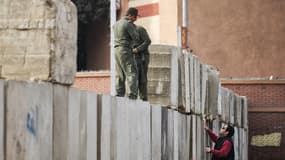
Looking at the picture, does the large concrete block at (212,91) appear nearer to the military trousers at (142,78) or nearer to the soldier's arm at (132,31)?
the military trousers at (142,78)

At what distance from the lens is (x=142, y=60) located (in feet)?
38.9

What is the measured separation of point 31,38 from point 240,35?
90.5ft

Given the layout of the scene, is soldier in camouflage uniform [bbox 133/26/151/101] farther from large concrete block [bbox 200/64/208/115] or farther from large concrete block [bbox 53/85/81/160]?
large concrete block [bbox 53/85/81/160]

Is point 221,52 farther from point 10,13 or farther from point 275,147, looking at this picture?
point 10,13

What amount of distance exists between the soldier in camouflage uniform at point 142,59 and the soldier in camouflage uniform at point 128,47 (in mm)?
310

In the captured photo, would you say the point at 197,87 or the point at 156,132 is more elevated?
the point at 197,87

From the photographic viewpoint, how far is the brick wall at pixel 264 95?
3228 centimetres

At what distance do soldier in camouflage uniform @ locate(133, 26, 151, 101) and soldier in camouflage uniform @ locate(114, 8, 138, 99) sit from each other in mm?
310

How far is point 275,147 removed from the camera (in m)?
32.2

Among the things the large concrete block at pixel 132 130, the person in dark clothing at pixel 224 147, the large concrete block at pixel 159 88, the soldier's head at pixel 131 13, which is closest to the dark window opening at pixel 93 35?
the person in dark clothing at pixel 224 147

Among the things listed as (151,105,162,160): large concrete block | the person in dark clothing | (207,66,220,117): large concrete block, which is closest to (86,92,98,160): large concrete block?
(151,105,162,160): large concrete block

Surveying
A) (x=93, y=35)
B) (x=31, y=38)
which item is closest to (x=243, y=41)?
(x=93, y=35)

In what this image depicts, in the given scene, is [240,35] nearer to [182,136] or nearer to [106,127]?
[182,136]

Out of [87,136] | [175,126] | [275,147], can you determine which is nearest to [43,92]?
[87,136]
